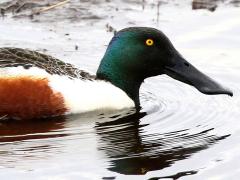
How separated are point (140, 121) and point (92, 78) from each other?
2.05ft

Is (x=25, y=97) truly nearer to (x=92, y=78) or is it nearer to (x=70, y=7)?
(x=92, y=78)

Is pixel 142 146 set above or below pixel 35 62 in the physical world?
below

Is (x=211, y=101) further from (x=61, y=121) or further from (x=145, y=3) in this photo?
(x=145, y=3)

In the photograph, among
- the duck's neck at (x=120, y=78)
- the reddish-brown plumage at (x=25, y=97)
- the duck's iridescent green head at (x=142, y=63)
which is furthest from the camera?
the duck's neck at (x=120, y=78)

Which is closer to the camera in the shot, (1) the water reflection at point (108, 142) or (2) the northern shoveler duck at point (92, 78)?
(1) the water reflection at point (108, 142)

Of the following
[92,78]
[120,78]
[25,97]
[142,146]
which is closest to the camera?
[142,146]

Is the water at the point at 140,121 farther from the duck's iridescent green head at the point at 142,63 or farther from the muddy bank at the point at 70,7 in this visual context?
the duck's iridescent green head at the point at 142,63

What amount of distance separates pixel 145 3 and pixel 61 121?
4.15 meters

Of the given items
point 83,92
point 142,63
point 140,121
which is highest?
point 142,63

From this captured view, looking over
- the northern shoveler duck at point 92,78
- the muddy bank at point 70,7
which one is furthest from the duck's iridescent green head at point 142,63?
the muddy bank at point 70,7

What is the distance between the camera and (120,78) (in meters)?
8.38

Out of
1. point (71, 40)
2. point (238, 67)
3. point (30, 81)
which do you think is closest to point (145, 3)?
point (71, 40)

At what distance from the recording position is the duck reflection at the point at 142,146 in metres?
6.73

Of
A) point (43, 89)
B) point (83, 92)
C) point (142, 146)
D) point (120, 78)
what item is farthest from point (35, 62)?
point (142, 146)
